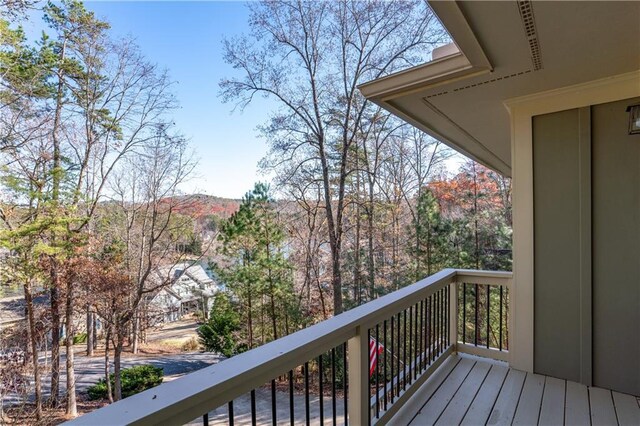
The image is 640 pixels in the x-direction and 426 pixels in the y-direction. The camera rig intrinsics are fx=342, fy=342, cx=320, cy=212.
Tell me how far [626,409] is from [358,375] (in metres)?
1.76

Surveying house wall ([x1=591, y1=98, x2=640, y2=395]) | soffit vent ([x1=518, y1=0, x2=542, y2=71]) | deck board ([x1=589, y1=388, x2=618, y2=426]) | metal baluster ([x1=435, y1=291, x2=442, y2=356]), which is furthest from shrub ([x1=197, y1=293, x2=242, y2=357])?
soffit vent ([x1=518, y1=0, x2=542, y2=71])

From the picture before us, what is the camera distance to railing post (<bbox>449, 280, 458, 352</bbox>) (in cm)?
311

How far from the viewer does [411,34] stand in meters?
10.6

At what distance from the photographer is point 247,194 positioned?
1216 cm

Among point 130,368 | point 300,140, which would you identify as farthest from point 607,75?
point 130,368

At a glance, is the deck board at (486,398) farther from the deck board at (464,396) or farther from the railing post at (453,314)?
the railing post at (453,314)

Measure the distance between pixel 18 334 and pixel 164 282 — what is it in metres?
3.68

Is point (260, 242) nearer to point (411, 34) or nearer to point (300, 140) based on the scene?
point (300, 140)

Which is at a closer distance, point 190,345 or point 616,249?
point 616,249

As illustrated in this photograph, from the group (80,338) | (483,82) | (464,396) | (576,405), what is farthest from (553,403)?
(80,338)

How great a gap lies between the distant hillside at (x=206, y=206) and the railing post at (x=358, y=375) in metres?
11.1

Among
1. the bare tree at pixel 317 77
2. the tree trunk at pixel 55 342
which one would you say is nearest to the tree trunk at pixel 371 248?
the bare tree at pixel 317 77

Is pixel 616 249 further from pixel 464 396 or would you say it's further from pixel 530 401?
pixel 464 396

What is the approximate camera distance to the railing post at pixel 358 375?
1.73 m
